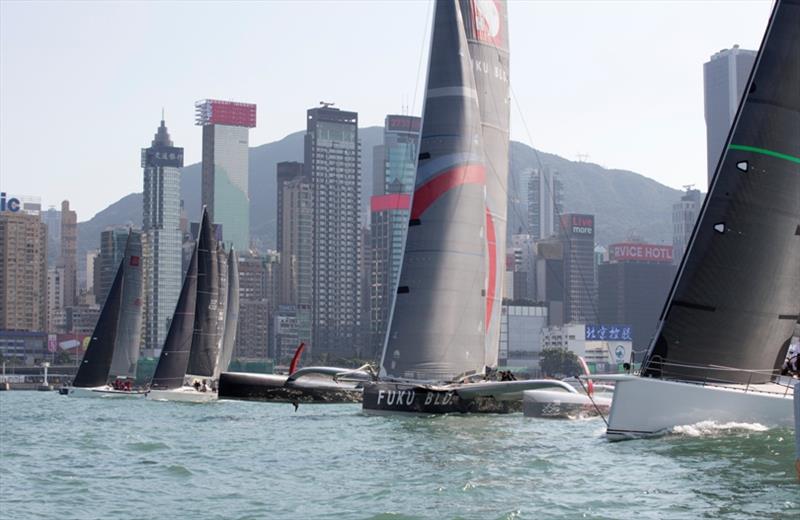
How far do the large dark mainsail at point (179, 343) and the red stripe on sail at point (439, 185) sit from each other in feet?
105

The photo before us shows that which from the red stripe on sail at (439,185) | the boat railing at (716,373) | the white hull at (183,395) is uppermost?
the red stripe on sail at (439,185)

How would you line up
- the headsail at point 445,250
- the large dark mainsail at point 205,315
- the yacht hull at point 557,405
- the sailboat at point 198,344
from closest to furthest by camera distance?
1. the yacht hull at point 557,405
2. the headsail at point 445,250
3. the sailboat at point 198,344
4. the large dark mainsail at point 205,315

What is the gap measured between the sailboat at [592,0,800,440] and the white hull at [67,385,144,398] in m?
55.9

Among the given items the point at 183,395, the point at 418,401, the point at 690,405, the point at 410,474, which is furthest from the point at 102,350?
the point at 410,474

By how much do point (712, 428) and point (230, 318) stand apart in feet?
179

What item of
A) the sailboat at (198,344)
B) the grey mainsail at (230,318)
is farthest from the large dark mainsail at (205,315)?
the grey mainsail at (230,318)

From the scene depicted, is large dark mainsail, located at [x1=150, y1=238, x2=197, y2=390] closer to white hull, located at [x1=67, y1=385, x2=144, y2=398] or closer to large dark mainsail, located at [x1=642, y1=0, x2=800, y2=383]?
white hull, located at [x1=67, y1=385, x2=144, y2=398]

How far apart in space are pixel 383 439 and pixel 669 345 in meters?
8.01

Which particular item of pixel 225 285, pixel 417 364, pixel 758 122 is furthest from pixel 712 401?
pixel 225 285

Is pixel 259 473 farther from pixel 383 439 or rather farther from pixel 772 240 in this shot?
pixel 772 240

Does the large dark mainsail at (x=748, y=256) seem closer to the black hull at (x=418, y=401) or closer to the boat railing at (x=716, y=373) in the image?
the boat railing at (x=716, y=373)

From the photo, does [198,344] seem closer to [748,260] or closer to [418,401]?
[418,401]

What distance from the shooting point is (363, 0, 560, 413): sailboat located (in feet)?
136

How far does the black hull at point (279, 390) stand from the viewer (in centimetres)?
5294
